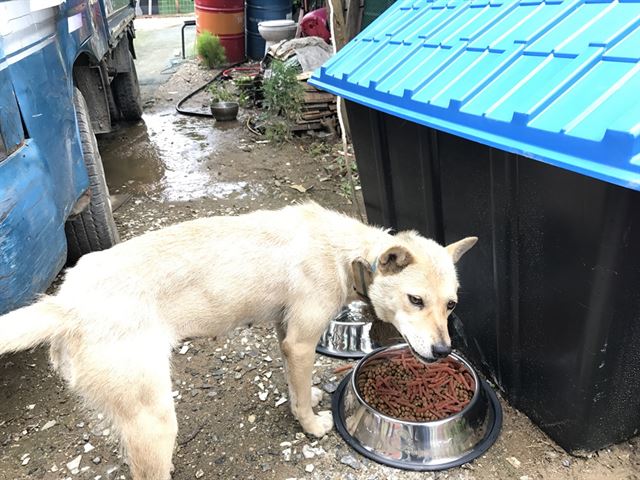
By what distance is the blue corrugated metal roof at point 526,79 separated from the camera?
73.4 inches

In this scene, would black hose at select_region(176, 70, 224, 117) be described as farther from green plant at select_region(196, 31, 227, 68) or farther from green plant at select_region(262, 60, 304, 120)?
green plant at select_region(262, 60, 304, 120)

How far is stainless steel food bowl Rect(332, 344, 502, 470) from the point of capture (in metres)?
2.72

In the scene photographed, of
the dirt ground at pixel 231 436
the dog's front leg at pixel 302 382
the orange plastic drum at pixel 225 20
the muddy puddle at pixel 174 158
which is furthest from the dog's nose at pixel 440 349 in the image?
the orange plastic drum at pixel 225 20

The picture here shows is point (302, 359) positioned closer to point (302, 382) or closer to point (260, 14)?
point (302, 382)

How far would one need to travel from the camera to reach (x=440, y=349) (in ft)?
7.84

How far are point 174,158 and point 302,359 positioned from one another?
5319 millimetres

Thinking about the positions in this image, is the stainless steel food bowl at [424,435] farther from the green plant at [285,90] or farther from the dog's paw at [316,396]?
the green plant at [285,90]

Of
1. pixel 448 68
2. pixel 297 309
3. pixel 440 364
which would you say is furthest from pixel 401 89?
pixel 440 364

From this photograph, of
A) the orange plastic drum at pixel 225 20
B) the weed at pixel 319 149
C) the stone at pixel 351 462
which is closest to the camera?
the stone at pixel 351 462

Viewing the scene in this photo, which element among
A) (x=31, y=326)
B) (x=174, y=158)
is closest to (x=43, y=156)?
(x=31, y=326)

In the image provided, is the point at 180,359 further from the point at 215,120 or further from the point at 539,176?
the point at 215,120

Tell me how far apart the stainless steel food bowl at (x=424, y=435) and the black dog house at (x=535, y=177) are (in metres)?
0.32

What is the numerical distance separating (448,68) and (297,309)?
4.88 ft

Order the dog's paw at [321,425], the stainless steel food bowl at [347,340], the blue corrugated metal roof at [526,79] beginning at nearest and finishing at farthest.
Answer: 1. the blue corrugated metal roof at [526,79]
2. the dog's paw at [321,425]
3. the stainless steel food bowl at [347,340]
